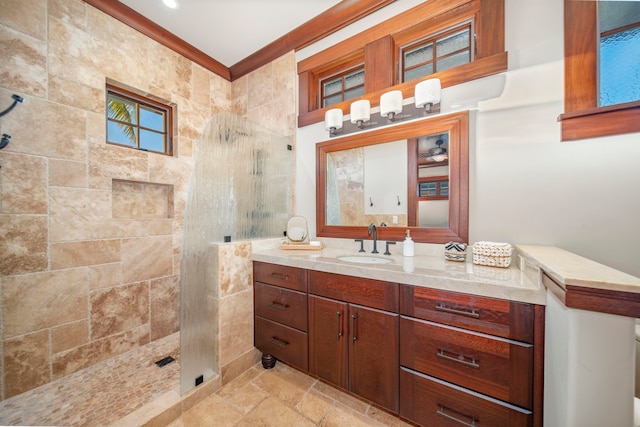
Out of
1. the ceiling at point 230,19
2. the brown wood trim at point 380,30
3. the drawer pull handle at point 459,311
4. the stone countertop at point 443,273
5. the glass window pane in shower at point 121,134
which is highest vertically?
the ceiling at point 230,19

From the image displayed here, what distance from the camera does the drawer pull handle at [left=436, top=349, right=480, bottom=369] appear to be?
951mm

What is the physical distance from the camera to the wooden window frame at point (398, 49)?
4.48 feet

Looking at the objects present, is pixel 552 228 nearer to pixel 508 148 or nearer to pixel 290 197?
pixel 508 148

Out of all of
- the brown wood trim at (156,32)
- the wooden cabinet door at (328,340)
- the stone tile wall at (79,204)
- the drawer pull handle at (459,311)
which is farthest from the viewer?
the brown wood trim at (156,32)

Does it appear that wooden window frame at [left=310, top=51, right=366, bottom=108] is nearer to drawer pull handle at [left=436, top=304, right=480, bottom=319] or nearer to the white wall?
the white wall

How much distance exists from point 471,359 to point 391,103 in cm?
157

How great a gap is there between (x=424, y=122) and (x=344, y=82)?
2.93 ft

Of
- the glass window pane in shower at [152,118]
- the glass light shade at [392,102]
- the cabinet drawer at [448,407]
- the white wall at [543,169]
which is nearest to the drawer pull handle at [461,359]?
the cabinet drawer at [448,407]

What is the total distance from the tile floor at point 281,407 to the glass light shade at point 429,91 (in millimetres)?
1953

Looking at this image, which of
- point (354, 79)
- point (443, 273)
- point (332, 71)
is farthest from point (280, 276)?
point (332, 71)

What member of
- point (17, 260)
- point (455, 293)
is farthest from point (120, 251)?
point (455, 293)

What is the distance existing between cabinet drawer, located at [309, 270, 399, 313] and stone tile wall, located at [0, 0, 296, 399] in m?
0.65

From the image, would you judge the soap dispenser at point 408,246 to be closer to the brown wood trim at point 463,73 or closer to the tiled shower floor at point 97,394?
the brown wood trim at point 463,73

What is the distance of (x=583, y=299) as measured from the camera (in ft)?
1.99
